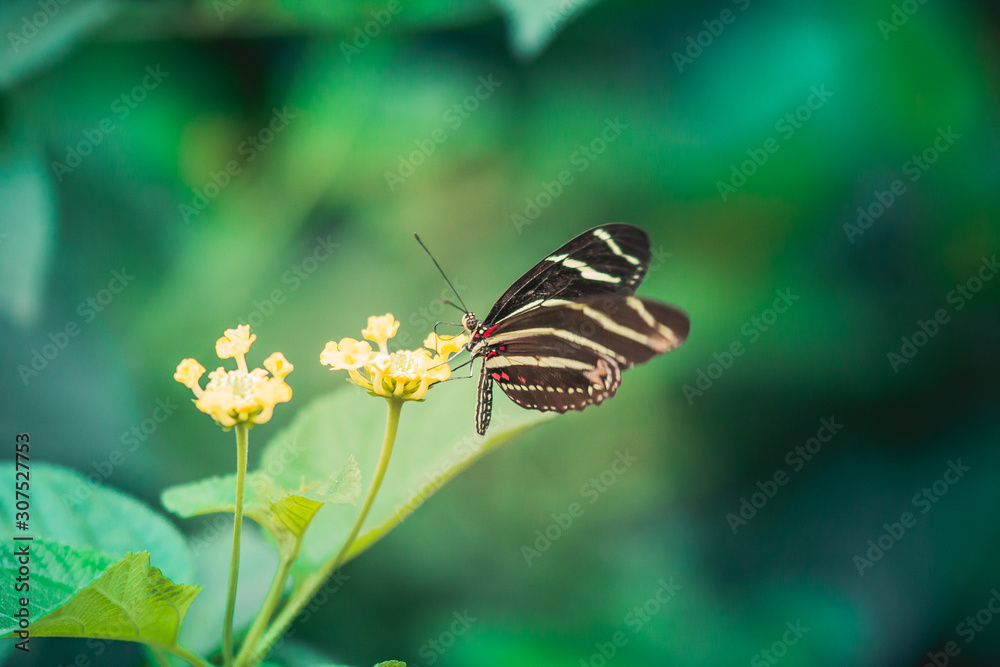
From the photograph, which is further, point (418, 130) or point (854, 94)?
point (418, 130)

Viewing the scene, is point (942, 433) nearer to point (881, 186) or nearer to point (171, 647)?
point (881, 186)

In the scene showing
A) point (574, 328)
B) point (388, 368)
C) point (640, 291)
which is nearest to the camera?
point (388, 368)

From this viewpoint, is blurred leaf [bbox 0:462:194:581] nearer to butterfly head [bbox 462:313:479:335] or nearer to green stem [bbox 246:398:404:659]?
green stem [bbox 246:398:404:659]

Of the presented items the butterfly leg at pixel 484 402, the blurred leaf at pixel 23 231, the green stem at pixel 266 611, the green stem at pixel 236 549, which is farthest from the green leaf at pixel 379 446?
the blurred leaf at pixel 23 231

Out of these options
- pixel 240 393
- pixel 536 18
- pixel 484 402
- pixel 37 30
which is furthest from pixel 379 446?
pixel 37 30

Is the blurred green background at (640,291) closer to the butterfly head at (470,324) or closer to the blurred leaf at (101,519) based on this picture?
the butterfly head at (470,324)

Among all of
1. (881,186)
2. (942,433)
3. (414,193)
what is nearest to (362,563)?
(414,193)

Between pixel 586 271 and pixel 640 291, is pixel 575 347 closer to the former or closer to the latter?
pixel 586 271
